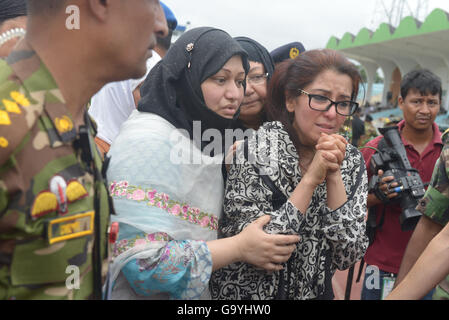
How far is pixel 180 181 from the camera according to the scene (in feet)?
4.46

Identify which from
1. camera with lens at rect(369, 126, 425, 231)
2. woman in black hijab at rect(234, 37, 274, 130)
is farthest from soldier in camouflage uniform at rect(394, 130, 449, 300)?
woman in black hijab at rect(234, 37, 274, 130)

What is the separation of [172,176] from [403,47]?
20933mm

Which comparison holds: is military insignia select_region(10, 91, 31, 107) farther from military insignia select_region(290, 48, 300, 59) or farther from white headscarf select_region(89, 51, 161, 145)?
military insignia select_region(290, 48, 300, 59)

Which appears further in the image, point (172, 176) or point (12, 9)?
point (12, 9)

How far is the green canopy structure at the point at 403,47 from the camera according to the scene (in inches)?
605

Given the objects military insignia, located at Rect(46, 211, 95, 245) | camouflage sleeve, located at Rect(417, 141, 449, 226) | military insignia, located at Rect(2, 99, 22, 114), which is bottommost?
camouflage sleeve, located at Rect(417, 141, 449, 226)

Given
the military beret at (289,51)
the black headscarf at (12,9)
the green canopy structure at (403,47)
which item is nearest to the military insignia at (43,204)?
the black headscarf at (12,9)

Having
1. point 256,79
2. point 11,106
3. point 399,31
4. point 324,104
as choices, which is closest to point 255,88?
point 256,79

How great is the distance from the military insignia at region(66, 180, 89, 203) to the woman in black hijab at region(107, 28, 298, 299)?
384 mm

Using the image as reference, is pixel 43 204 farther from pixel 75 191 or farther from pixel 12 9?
pixel 12 9

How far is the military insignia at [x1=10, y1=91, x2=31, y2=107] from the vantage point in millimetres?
747

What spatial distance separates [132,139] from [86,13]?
52cm

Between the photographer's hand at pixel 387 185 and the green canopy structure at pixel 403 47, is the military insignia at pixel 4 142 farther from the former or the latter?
the green canopy structure at pixel 403 47

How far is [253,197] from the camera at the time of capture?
154 centimetres
